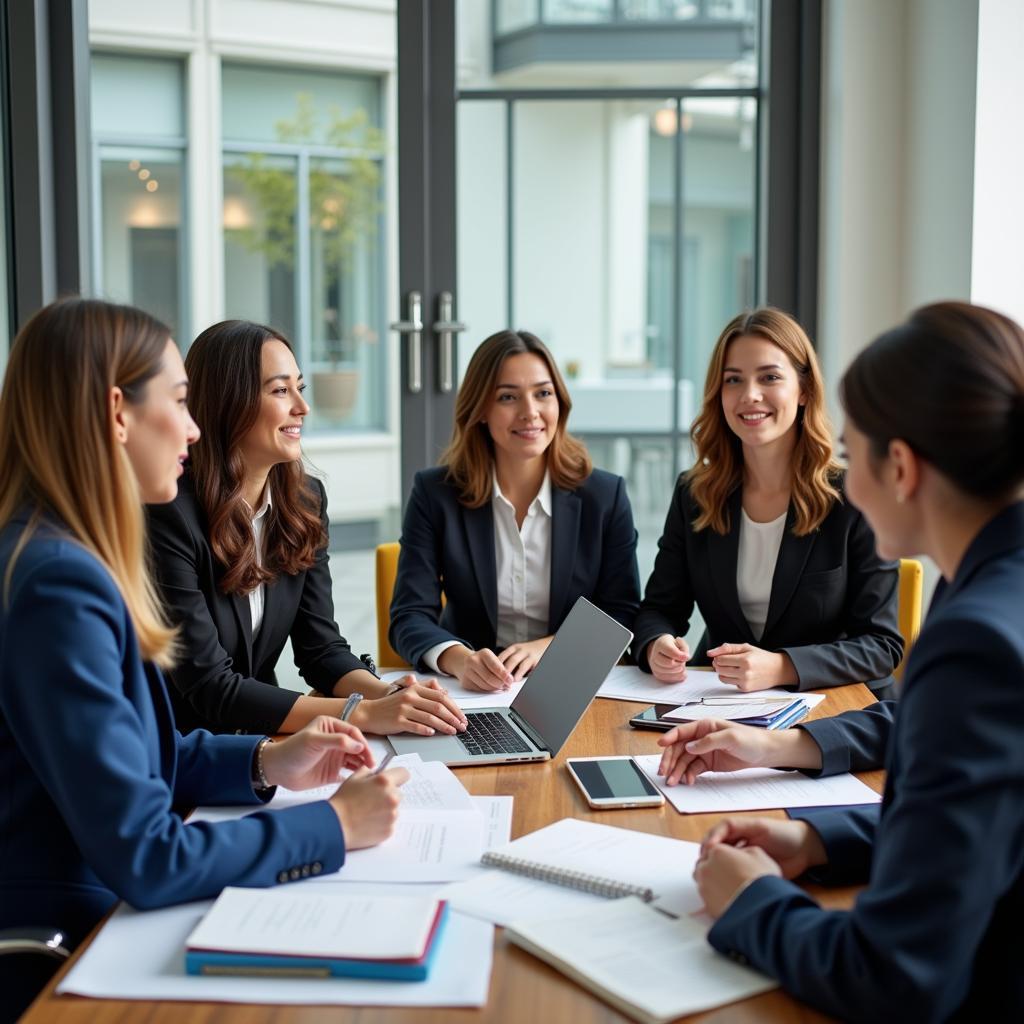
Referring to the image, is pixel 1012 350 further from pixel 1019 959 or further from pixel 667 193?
pixel 667 193

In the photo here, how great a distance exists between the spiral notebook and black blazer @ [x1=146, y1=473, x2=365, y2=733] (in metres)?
0.76

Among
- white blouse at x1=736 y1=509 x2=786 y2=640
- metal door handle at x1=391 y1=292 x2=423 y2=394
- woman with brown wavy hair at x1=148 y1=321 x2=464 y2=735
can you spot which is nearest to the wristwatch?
woman with brown wavy hair at x1=148 y1=321 x2=464 y2=735

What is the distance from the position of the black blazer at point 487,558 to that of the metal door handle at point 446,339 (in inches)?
33.3

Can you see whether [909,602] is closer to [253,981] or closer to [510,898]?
[510,898]

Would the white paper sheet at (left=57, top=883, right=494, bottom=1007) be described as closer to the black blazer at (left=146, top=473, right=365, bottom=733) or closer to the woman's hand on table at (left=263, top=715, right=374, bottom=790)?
the woman's hand on table at (left=263, top=715, right=374, bottom=790)

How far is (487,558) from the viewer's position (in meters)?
2.78

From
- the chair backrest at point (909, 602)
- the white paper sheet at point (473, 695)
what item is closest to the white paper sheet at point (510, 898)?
the white paper sheet at point (473, 695)

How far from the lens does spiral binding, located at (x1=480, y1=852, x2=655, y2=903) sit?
1.30 metres

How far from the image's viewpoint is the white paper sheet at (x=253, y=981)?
1.09 metres

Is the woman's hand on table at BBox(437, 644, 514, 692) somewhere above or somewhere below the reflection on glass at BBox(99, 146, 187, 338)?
below

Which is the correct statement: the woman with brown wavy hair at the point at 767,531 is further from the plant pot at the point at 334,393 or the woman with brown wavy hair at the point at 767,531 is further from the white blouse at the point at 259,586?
the plant pot at the point at 334,393

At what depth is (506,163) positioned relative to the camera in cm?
376

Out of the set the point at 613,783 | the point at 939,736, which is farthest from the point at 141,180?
the point at 939,736

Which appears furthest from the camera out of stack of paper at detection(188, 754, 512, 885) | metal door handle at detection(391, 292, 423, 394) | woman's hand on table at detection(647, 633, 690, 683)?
metal door handle at detection(391, 292, 423, 394)
